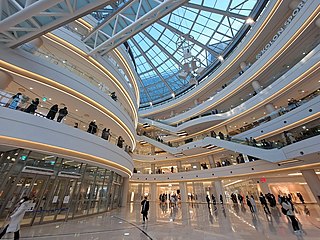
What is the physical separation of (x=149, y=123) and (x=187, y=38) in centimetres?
1415

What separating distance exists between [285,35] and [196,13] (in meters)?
11.0

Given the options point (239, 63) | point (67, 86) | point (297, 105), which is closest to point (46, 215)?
point (67, 86)

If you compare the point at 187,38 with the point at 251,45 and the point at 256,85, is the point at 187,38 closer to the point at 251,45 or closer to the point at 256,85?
the point at 251,45

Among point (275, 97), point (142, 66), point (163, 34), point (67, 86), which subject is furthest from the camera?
point (142, 66)

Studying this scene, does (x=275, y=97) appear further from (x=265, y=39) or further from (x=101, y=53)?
(x=101, y=53)

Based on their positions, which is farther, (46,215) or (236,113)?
(236,113)

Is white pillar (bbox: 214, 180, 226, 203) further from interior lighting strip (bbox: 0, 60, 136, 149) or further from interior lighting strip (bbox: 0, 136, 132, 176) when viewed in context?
interior lighting strip (bbox: 0, 60, 136, 149)

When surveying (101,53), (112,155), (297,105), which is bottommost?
(112,155)

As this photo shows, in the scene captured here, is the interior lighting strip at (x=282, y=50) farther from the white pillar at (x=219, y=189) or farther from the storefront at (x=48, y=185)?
the storefront at (x=48, y=185)

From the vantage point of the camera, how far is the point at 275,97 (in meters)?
15.8

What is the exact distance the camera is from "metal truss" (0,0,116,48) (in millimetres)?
5391

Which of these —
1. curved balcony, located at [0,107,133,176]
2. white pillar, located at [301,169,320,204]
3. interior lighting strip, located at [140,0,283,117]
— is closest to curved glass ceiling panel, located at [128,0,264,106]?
interior lighting strip, located at [140,0,283,117]

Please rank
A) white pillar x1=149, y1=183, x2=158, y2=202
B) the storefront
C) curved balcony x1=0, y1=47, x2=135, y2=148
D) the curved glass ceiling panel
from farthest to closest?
1. white pillar x1=149, y1=183, x2=158, y2=202
2. the curved glass ceiling panel
3. curved balcony x1=0, y1=47, x2=135, y2=148
4. the storefront

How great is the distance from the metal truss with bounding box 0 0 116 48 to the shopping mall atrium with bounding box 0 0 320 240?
0.15ft
